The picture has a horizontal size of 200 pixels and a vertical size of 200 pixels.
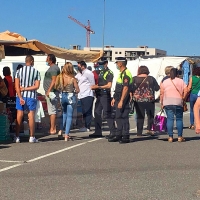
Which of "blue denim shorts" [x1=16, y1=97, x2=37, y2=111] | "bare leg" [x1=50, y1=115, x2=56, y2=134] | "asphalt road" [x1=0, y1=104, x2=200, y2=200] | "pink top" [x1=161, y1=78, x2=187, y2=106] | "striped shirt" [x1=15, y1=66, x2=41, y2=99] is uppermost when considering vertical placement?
"striped shirt" [x1=15, y1=66, x2=41, y2=99]

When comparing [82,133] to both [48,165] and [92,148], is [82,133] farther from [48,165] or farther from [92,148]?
[48,165]

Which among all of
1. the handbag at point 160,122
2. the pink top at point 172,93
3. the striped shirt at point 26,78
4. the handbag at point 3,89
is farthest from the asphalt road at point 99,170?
the handbag at point 3,89

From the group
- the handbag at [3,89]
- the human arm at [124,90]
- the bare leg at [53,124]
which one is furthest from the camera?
the bare leg at [53,124]

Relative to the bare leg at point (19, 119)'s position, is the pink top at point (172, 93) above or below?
above

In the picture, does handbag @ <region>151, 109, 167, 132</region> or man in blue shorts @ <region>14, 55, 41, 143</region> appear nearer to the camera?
man in blue shorts @ <region>14, 55, 41, 143</region>

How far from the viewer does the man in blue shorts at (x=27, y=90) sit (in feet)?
31.3

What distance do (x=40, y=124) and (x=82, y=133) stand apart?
1.22 m

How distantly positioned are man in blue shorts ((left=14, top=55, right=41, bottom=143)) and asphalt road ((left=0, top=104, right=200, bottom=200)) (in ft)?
1.96

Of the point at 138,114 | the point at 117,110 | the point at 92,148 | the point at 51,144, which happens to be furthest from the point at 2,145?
the point at 138,114

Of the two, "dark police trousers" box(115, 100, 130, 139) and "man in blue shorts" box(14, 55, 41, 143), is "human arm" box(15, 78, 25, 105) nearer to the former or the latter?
"man in blue shorts" box(14, 55, 41, 143)

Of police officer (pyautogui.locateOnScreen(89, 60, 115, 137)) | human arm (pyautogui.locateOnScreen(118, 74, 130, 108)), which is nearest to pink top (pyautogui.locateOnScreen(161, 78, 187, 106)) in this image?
human arm (pyautogui.locateOnScreen(118, 74, 130, 108))

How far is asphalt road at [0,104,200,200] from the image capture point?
578 cm

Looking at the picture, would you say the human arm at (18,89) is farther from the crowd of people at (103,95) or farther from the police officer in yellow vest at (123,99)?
the police officer in yellow vest at (123,99)

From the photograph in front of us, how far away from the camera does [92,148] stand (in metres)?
9.11
